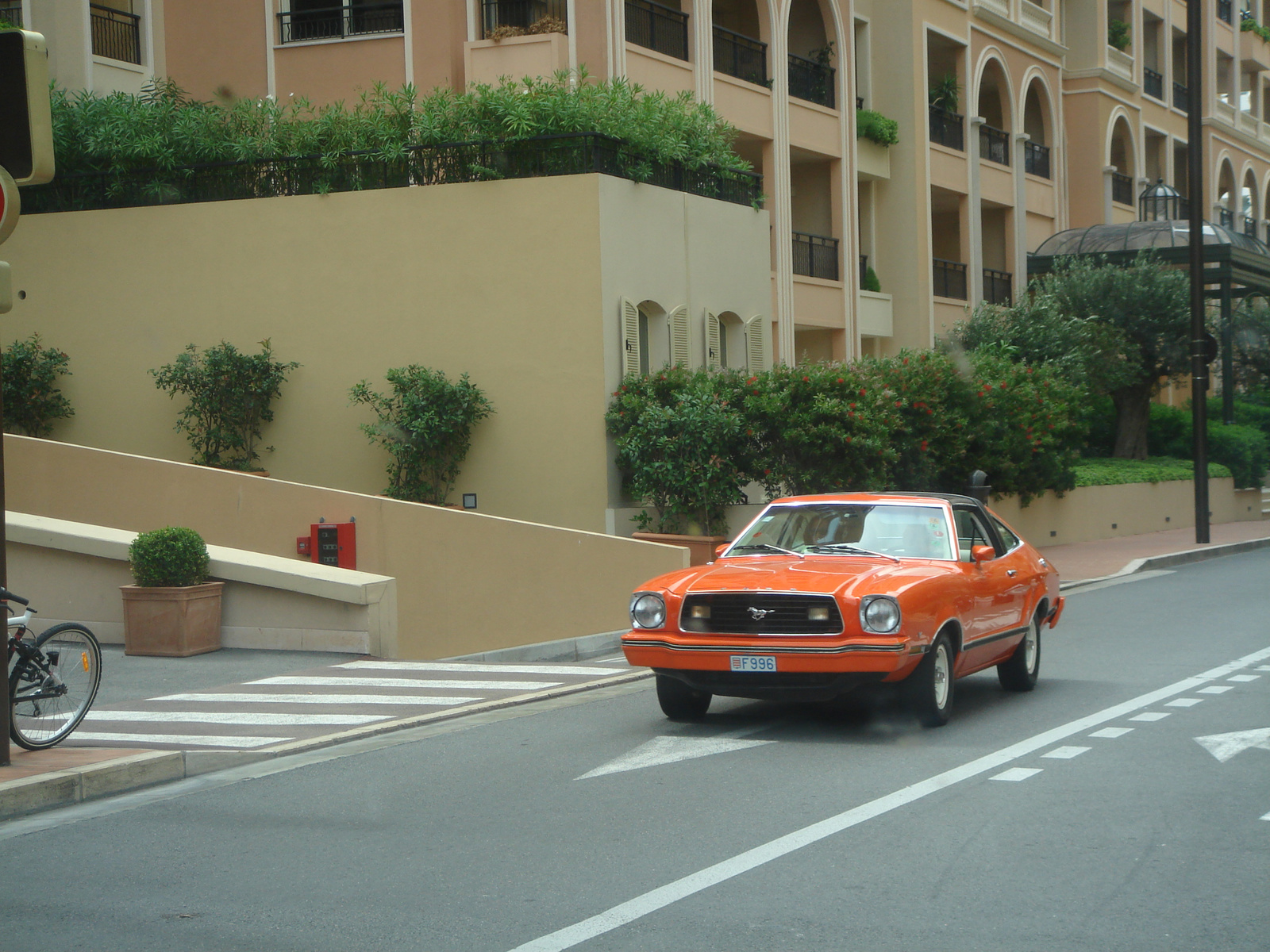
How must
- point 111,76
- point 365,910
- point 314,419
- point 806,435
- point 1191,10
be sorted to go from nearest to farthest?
point 365,910, point 806,435, point 314,419, point 111,76, point 1191,10

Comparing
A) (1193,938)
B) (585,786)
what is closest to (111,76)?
(585,786)

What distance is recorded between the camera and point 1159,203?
4469 centimetres

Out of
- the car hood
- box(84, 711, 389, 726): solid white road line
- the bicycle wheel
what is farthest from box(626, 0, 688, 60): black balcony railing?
the bicycle wheel

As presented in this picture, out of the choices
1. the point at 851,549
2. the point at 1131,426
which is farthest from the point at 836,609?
the point at 1131,426

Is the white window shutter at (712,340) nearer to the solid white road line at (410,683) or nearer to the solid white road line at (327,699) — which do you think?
the solid white road line at (410,683)

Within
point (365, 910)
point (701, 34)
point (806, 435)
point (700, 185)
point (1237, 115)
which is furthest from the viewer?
point (1237, 115)

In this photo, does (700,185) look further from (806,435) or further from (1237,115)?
(1237,115)

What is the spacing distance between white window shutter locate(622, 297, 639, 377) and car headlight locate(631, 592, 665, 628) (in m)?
9.22

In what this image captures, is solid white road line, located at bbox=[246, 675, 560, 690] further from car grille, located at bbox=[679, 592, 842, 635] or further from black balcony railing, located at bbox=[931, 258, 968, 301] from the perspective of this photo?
black balcony railing, located at bbox=[931, 258, 968, 301]

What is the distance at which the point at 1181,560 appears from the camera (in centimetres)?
2566

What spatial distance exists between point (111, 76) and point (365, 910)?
20.7 metres

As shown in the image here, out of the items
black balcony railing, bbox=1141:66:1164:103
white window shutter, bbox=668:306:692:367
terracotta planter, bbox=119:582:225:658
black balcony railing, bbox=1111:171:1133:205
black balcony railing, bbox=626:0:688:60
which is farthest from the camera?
black balcony railing, bbox=1141:66:1164:103

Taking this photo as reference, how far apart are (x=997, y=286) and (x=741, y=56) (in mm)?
13573

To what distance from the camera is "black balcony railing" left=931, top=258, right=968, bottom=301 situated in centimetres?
3512
